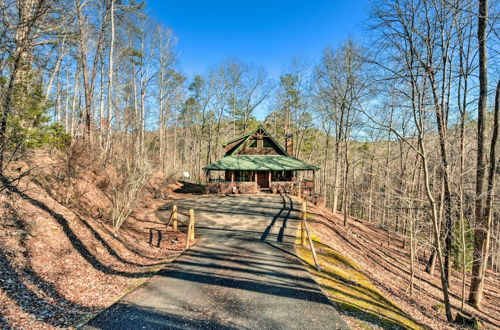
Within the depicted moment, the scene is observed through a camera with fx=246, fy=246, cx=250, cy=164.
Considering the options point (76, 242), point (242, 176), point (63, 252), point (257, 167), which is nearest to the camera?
point (63, 252)

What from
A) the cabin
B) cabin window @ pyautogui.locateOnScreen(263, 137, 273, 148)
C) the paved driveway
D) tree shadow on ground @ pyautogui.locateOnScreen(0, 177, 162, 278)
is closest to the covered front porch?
the cabin

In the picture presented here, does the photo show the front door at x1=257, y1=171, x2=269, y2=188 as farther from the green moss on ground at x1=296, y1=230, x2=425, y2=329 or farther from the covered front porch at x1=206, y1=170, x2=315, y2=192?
the green moss on ground at x1=296, y1=230, x2=425, y2=329

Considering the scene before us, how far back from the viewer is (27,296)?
497 centimetres

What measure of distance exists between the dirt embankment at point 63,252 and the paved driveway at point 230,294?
2.74 ft

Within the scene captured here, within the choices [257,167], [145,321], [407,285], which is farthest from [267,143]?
[145,321]

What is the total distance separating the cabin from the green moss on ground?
12.6 meters

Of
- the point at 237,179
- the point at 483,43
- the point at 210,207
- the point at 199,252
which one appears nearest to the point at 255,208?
the point at 210,207

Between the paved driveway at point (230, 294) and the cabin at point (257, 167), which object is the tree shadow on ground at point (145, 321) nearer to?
→ the paved driveway at point (230, 294)

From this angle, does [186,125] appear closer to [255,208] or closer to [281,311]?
[255,208]

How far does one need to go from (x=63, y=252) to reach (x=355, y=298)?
799 centimetres

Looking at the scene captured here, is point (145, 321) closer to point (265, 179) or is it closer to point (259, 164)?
point (259, 164)

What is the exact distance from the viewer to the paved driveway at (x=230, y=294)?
466 cm

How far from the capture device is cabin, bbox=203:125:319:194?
2103cm

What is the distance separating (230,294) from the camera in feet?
18.5
